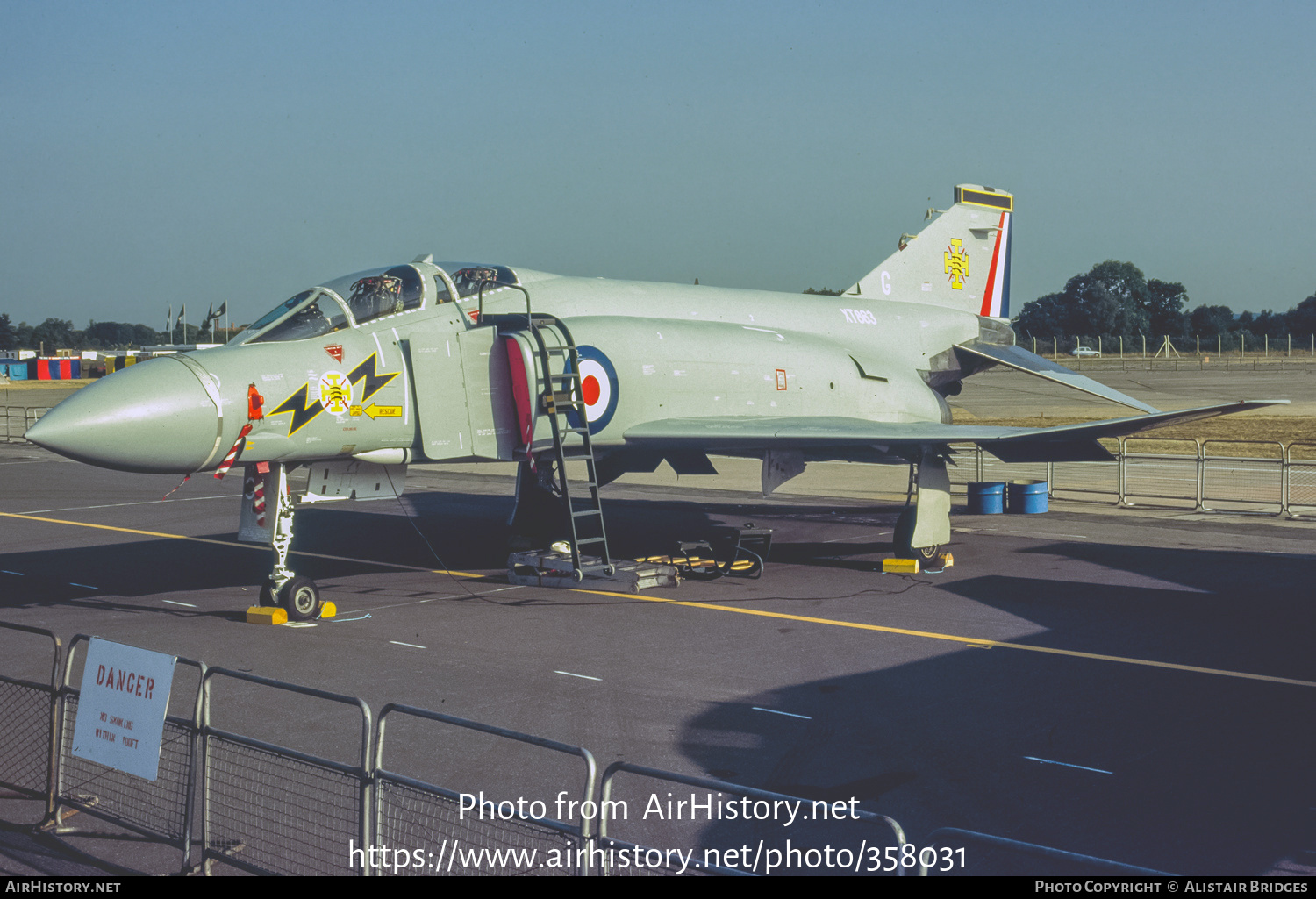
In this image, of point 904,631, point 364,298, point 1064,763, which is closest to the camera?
point 1064,763

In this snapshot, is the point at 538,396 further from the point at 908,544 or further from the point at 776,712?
the point at 776,712

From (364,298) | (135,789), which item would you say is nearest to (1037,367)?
(364,298)

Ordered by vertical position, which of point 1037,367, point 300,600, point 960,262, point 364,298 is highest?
point 960,262

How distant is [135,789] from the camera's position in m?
6.84

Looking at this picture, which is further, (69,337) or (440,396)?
(69,337)

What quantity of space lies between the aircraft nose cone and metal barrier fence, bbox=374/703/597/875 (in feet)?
16.8

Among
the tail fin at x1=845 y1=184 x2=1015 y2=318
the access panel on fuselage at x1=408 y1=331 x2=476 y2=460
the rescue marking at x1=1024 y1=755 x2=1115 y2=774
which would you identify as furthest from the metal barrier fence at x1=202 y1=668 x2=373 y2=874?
the tail fin at x1=845 y1=184 x2=1015 y2=318

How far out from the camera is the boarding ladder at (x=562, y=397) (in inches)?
512

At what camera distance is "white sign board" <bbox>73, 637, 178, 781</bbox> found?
5.48m

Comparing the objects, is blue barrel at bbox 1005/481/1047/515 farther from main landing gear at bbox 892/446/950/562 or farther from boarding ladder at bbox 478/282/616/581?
boarding ladder at bbox 478/282/616/581

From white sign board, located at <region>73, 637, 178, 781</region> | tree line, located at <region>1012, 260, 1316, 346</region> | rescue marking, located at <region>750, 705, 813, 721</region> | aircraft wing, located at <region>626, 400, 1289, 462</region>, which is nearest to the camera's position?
white sign board, located at <region>73, 637, 178, 781</region>

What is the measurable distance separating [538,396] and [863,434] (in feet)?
13.6

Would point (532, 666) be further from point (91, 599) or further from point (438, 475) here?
point (438, 475)
